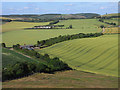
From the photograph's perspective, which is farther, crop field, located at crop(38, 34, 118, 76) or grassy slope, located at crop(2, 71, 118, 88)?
crop field, located at crop(38, 34, 118, 76)

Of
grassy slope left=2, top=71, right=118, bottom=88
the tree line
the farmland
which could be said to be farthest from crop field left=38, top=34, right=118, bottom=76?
grassy slope left=2, top=71, right=118, bottom=88

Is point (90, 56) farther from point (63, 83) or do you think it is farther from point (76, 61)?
point (63, 83)

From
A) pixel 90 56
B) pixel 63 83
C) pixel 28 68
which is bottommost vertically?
pixel 63 83

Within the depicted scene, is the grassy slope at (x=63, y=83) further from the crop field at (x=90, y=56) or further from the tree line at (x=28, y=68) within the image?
the crop field at (x=90, y=56)

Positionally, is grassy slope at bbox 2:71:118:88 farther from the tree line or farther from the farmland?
the tree line

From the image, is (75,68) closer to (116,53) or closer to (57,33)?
(116,53)

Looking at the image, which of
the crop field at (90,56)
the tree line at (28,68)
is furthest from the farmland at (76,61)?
the tree line at (28,68)

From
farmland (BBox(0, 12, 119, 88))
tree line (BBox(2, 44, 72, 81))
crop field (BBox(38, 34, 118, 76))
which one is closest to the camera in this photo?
farmland (BBox(0, 12, 119, 88))

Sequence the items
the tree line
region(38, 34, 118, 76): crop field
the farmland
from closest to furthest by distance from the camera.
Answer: the farmland, the tree line, region(38, 34, 118, 76): crop field

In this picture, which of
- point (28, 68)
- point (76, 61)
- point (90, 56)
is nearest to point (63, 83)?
point (28, 68)
